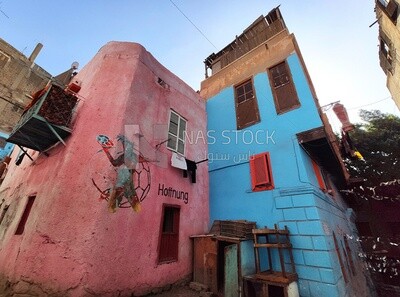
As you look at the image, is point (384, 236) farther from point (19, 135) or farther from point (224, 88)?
point (19, 135)

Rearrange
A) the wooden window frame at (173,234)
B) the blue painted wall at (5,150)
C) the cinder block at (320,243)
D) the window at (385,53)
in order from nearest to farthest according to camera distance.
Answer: the cinder block at (320,243), the wooden window frame at (173,234), the window at (385,53), the blue painted wall at (5,150)

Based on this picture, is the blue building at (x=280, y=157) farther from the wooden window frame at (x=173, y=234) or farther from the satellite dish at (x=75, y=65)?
the satellite dish at (x=75, y=65)

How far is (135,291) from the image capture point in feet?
17.1

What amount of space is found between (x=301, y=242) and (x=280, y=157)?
9.91ft

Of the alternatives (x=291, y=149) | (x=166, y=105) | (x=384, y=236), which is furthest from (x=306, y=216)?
(x=384, y=236)

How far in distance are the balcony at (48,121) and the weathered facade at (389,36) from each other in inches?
623

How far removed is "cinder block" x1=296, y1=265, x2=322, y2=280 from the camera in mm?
5544

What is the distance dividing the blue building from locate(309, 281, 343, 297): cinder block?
23mm

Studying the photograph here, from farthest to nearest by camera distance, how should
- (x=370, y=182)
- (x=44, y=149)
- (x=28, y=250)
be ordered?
(x=370, y=182) < (x=44, y=149) < (x=28, y=250)

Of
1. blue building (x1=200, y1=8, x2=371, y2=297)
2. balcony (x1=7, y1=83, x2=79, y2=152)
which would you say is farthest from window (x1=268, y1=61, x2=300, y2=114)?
balcony (x1=7, y1=83, x2=79, y2=152)

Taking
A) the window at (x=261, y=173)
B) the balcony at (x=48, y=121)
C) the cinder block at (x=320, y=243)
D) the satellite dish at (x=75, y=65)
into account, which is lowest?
the cinder block at (x=320, y=243)

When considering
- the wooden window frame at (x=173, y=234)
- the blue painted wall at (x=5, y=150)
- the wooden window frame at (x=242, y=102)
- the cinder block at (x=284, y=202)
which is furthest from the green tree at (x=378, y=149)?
the blue painted wall at (x=5, y=150)

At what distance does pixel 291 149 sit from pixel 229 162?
2.78 metres

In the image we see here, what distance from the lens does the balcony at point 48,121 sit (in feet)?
19.8
